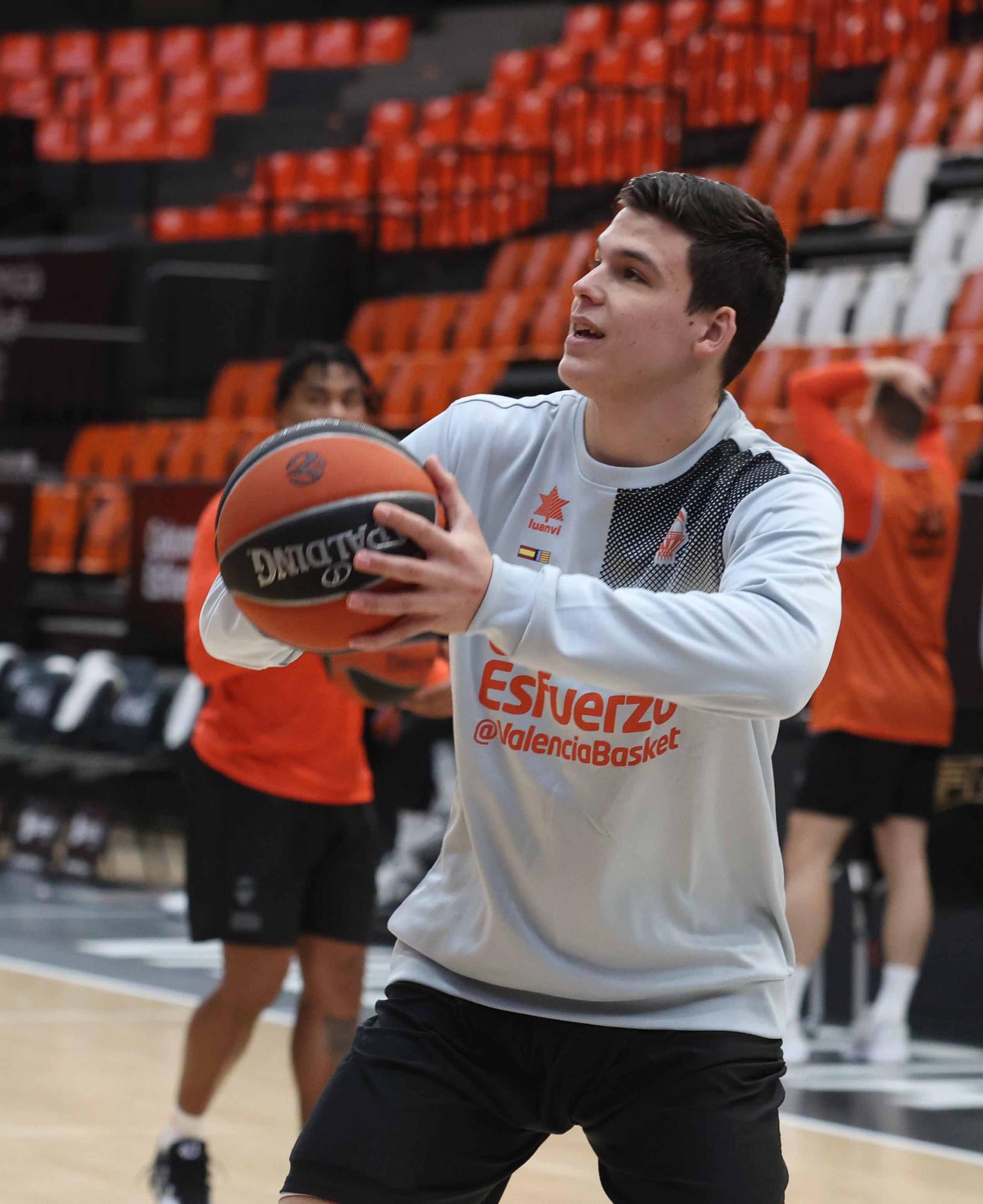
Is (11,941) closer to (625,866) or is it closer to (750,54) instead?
(625,866)

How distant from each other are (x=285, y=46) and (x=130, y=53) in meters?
2.19

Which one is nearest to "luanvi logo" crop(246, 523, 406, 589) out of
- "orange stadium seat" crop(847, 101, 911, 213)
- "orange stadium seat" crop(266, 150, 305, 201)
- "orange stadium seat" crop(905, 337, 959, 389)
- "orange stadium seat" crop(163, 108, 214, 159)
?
"orange stadium seat" crop(905, 337, 959, 389)

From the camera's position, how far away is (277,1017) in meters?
6.62

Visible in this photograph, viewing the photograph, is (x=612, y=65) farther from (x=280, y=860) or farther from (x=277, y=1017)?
(x=280, y=860)

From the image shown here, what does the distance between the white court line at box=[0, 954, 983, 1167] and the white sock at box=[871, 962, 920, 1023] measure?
2.61 ft

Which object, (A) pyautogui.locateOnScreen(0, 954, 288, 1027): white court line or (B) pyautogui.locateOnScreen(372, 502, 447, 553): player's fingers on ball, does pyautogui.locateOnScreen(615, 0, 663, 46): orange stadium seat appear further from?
(B) pyautogui.locateOnScreen(372, 502, 447, 553): player's fingers on ball

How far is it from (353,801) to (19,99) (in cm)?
1827

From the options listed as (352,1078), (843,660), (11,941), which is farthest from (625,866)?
(11,941)

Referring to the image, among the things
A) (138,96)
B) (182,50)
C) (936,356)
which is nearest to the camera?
(936,356)

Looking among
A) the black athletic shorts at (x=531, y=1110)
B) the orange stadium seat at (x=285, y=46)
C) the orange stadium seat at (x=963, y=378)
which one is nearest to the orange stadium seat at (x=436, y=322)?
the orange stadium seat at (x=963, y=378)

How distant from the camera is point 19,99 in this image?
2091 centimetres

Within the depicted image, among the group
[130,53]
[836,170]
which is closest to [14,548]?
[836,170]

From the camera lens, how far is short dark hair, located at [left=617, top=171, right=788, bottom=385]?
2275 millimetres

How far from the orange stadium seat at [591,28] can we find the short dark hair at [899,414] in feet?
37.0
